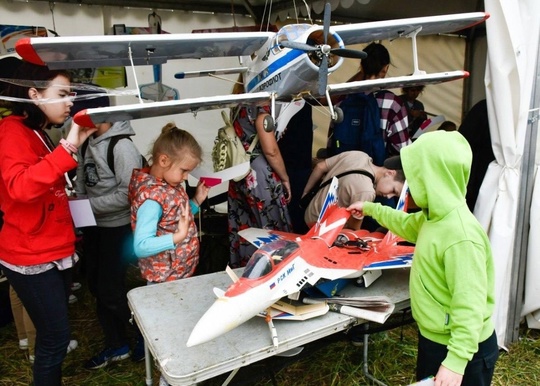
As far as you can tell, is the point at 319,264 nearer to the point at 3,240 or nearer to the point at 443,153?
the point at 443,153

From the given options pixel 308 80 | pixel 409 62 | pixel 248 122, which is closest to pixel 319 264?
pixel 308 80

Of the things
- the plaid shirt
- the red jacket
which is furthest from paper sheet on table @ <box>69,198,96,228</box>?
the plaid shirt

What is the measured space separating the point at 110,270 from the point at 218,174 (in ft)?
3.31

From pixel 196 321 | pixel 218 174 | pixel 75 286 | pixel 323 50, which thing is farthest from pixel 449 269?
pixel 75 286

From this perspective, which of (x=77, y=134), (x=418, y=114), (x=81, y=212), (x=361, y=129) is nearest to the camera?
(x=77, y=134)

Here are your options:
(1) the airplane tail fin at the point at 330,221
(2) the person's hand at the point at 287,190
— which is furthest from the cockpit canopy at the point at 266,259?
(2) the person's hand at the point at 287,190

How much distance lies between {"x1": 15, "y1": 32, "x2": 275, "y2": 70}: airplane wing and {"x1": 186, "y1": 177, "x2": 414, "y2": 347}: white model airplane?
1.09 m

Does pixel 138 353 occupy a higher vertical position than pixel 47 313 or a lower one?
lower

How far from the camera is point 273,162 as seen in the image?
11.3ft

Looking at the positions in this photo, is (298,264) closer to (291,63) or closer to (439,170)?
(439,170)

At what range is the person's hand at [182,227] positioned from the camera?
246cm

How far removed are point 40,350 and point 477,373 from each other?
2.19 meters

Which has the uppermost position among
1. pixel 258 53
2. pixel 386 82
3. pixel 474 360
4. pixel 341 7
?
pixel 341 7

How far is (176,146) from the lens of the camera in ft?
8.18
